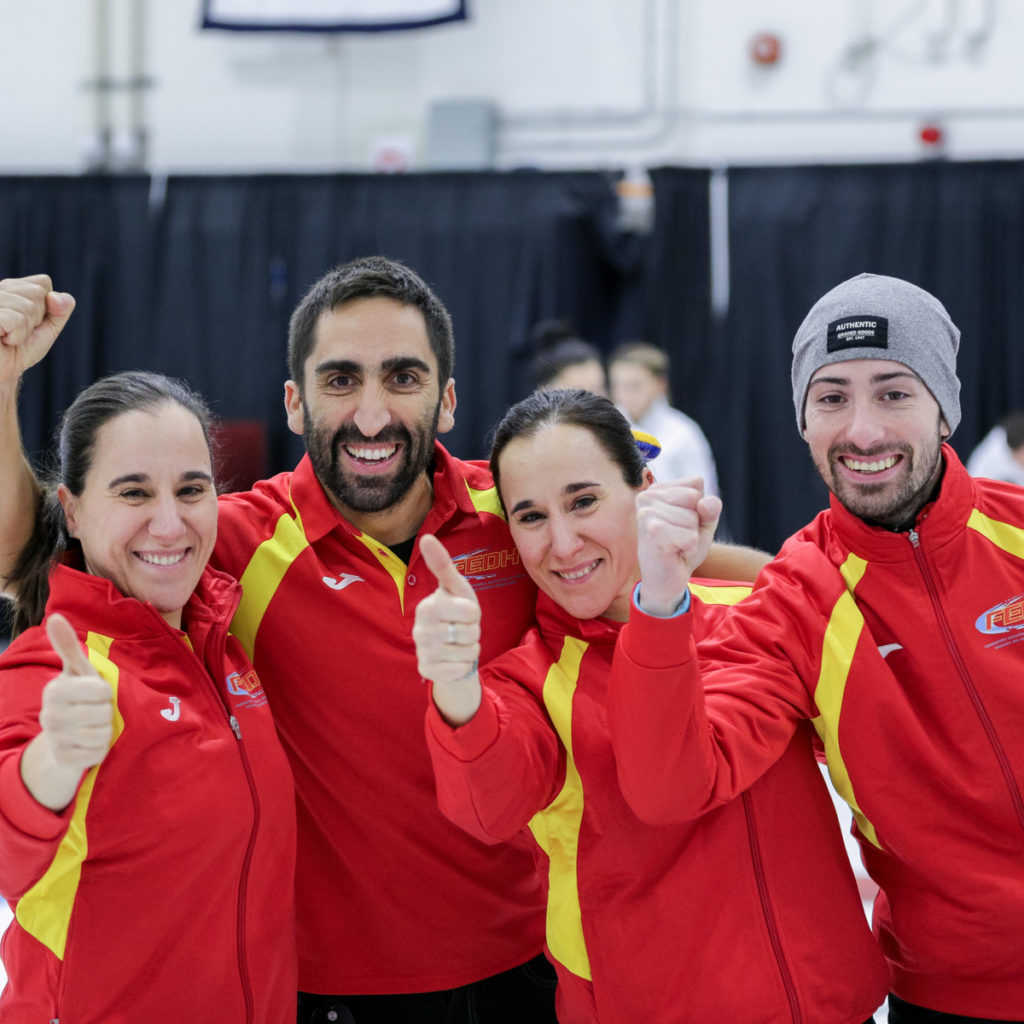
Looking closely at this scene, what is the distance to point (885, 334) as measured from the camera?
6.56 ft

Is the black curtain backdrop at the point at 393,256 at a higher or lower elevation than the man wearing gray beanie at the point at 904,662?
higher

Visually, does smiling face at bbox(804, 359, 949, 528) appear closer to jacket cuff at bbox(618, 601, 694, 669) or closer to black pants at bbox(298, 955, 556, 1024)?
jacket cuff at bbox(618, 601, 694, 669)

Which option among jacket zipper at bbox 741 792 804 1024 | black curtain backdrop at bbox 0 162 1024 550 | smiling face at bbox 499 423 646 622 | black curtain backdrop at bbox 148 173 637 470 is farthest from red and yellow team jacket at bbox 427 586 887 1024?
black curtain backdrop at bbox 148 173 637 470

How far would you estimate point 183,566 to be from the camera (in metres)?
1.97

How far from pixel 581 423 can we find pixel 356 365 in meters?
0.43

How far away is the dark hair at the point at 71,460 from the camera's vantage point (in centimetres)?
198

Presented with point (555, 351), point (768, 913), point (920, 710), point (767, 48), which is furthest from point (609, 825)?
point (767, 48)

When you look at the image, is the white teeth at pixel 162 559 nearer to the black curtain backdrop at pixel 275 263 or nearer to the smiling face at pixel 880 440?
the smiling face at pixel 880 440

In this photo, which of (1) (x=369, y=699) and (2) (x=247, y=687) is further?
(1) (x=369, y=699)

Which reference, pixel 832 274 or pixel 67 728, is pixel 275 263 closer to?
pixel 832 274

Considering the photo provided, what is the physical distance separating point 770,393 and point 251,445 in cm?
326

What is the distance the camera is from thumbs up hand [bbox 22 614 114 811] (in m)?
1.55

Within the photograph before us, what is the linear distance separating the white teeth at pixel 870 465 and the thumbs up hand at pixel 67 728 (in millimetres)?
1198

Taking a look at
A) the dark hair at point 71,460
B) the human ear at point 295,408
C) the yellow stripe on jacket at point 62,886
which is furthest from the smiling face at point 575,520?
the yellow stripe on jacket at point 62,886
